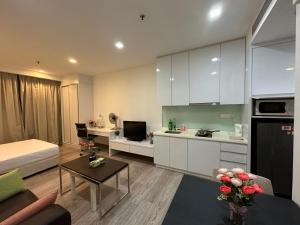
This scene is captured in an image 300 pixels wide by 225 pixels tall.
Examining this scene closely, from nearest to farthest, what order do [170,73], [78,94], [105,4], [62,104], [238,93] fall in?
[105,4]
[238,93]
[170,73]
[78,94]
[62,104]

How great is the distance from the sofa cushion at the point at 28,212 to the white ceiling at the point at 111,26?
201 cm

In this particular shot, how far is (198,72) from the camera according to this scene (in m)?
2.80

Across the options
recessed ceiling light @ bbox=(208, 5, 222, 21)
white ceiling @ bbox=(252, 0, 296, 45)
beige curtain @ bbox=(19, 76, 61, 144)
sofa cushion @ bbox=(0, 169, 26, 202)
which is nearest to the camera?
white ceiling @ bbox=(252, 0, 296, 45)

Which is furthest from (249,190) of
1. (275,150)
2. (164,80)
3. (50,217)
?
(164,80)

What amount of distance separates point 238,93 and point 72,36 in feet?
9.98

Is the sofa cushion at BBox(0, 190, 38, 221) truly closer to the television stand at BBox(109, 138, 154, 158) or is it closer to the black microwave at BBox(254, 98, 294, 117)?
the television stand at BBox(109, 138, 154, 158)

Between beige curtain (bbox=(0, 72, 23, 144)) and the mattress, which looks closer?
the mattress

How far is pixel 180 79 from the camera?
2.99 meters

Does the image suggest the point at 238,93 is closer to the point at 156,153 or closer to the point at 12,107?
the point at 156,153

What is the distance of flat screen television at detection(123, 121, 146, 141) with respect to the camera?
12.1ft

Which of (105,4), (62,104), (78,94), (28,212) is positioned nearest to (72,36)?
(105,4)

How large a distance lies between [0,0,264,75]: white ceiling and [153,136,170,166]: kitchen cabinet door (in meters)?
1.93

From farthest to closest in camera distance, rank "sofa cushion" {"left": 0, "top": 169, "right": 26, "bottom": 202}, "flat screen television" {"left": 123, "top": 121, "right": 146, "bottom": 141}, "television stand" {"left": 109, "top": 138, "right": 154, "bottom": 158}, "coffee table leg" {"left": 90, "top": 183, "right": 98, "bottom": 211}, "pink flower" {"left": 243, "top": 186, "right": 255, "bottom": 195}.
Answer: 1. "flat screen television" {"left": 123, "top": 121, "right": 146, "bottom": 141}
2. "television stand" {"left": 109, "top": 138, "right": 154, "bottom": 158}
3. "coffee table leg" {"left": 90, "top": 183, "right": 98, "bottom": 211}
4. "sofa cushion" {"left": 0, "top": 169, "right": 26, "bottom": 202}
5. "pink flower" {"left": 243, "top": 186, "right": 255, "bottom": 195}

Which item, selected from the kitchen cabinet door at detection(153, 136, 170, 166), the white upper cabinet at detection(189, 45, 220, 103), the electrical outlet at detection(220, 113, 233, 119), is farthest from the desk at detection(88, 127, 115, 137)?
the electrical outlet at detection(220, 113, 233, 119)
